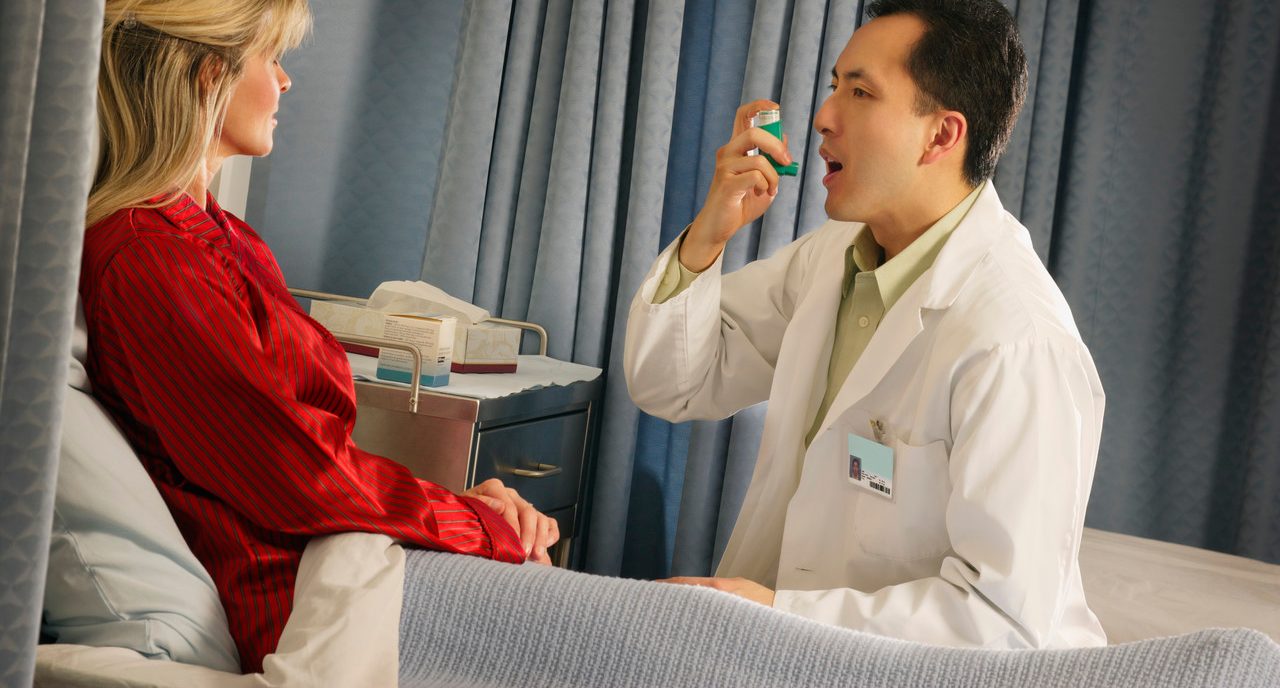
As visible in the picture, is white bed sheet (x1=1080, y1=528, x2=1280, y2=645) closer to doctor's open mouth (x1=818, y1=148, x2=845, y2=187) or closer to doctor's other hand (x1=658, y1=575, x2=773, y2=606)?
doctor's other hand (x1=658, y1=575, x2=773, y2=606)

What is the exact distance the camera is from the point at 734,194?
168 centimetres

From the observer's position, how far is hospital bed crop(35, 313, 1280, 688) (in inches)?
35.0

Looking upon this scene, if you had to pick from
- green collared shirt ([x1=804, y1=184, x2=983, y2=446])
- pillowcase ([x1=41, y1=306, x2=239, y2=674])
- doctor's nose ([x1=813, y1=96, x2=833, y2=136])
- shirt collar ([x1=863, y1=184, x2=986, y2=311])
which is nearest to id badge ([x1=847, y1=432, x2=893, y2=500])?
green collared shirt ([x1=804, y1=184, x2=983, y2=446])

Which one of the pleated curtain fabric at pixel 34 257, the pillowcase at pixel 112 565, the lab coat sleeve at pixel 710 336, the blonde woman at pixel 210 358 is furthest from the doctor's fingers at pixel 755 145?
the pleated curtain fabric at pixel 34 257

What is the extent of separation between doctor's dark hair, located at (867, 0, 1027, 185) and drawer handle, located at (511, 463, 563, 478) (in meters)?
0.93

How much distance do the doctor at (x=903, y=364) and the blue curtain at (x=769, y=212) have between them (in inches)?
22.3

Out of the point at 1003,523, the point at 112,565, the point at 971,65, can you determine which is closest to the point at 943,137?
the point at 971,65

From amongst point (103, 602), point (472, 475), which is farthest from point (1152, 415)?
point (103, 602)

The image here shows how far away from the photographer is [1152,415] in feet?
7.57

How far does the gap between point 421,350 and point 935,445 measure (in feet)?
2.81

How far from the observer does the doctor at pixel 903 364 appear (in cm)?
126

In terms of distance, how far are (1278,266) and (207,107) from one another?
6.60 feet

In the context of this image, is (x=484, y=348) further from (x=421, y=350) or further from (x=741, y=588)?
(x=741, y=588)

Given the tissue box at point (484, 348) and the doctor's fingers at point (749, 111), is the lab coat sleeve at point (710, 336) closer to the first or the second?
the doctor's fingers at point (749, 111)
